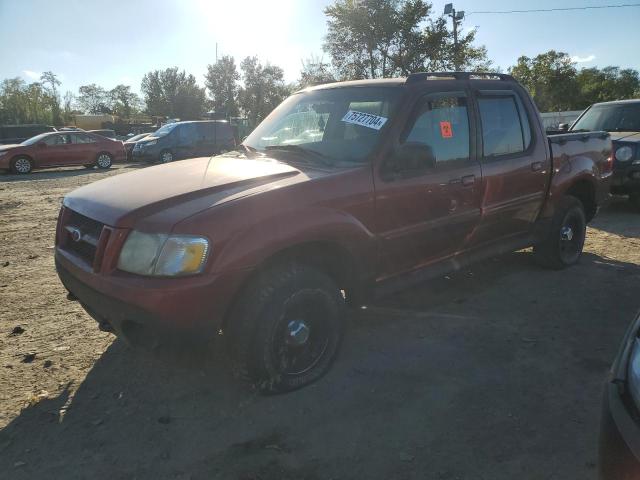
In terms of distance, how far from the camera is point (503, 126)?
4.13 m

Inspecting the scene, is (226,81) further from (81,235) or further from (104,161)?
(81,235)

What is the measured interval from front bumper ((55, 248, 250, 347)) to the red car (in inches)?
672

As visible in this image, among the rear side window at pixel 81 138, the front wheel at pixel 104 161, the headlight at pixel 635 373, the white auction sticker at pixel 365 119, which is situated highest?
the rear side window at pixel 81 138

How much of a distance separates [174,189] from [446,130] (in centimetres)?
203

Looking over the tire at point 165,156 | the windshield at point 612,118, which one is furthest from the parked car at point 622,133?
the tire at point 165,156

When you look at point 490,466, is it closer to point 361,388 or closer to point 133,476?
point 361,388

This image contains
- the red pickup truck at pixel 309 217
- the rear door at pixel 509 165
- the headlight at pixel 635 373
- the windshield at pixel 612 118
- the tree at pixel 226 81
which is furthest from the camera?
the tree at pixel 226 81

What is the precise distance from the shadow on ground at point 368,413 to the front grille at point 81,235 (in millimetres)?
796

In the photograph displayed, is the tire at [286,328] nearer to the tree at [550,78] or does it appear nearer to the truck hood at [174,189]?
the truck hood at [174,189]

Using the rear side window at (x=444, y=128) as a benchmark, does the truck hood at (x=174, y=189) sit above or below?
below

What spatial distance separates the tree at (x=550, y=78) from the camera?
139ft

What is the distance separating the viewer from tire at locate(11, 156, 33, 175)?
54.7 feet

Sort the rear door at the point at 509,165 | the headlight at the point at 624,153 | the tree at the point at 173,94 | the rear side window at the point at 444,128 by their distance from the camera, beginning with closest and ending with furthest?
the rear side window at the point at 444,128
the rear door at the point at 509,165
the headlight at the point at 624,153
the tree at the point at 173,94

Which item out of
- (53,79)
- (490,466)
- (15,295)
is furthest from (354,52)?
(53,79)
